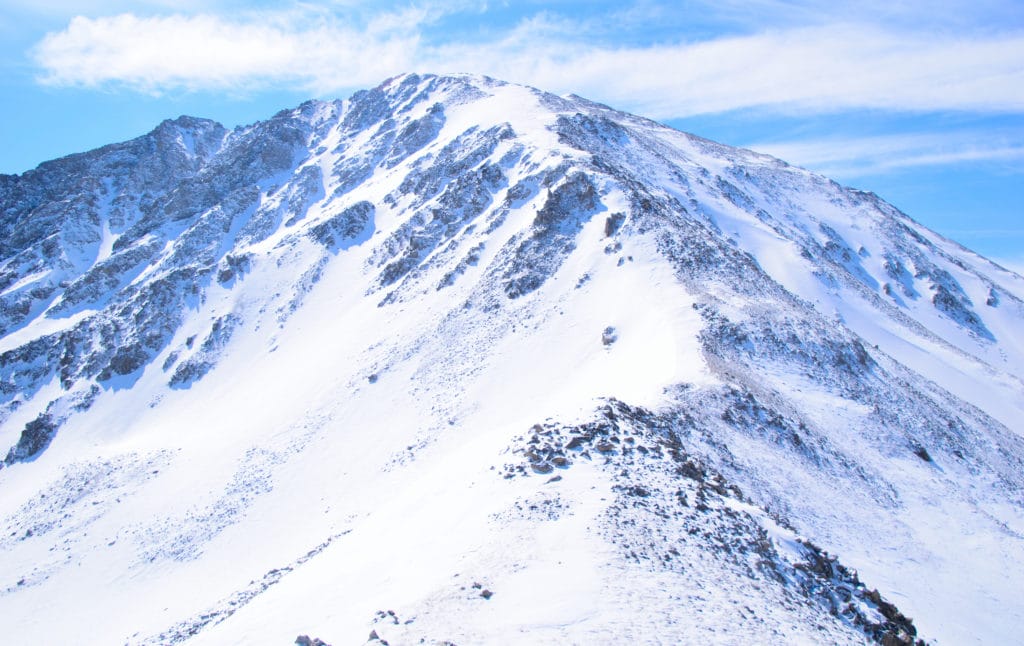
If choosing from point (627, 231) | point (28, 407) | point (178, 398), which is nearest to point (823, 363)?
point (627, 231)

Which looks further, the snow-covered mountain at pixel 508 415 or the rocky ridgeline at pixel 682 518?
Result: the snow-covered mountain at pixel 508 415

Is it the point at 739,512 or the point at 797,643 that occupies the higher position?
the point at 739,512

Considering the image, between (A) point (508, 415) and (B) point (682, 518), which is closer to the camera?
(B) point (682, 518)

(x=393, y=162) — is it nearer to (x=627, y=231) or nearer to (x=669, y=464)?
(x=627, y=231)

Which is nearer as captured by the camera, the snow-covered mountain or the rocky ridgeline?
the rocky ridgeline

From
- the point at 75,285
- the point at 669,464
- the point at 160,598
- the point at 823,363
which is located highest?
the point at 75,285

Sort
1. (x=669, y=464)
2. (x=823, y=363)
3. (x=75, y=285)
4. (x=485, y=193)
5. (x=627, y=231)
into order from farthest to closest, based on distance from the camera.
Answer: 1. (x=75, y=285)
2. (x=485, y=193)
3. (x=627, y=231)
4. (x=823, y=363)
5. (x=669, y=464)

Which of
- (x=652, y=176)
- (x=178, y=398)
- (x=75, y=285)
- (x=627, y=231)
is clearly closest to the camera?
(x=627, y=231)

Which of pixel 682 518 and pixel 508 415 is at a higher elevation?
pixel 508 415
